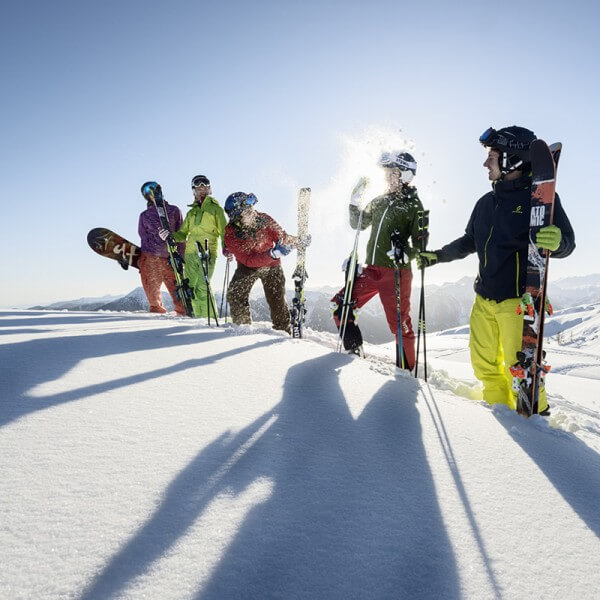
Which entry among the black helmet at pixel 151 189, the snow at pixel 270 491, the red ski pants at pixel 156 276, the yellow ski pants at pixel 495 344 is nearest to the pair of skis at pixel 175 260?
the black helmet at pixel 151 189

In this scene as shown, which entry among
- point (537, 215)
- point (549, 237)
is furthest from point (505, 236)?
point (549, 237)

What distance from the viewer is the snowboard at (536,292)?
2910mm

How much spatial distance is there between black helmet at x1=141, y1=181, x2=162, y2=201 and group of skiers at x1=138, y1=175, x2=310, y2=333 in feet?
0.07

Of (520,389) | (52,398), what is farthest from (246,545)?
(520,389)

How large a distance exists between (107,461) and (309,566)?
0.82 meters

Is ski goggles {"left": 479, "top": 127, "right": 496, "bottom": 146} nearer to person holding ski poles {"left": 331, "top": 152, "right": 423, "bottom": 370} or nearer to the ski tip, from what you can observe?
the ski tip

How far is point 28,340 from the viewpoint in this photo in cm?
305

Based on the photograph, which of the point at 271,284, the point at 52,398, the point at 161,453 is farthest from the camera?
the point at 271,284

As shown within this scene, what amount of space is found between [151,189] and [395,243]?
17.8 ft

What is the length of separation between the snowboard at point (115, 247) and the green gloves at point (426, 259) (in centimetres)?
639

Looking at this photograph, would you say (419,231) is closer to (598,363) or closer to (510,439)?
(510,439)

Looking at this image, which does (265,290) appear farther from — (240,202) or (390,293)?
(390,293)

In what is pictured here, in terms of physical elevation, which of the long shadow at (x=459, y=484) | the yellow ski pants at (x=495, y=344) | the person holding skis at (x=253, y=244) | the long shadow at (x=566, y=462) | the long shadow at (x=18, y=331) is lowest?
the long shadow at (x=566, y=462)

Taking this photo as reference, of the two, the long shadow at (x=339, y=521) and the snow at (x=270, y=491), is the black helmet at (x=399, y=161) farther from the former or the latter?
the long shadow at (x=339, y=521)
